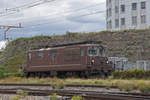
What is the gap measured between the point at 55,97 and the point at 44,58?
21.7 meters

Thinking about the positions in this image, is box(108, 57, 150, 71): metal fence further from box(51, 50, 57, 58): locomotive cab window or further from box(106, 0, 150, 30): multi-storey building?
box(106, 0, 150, 30): multi-storey building

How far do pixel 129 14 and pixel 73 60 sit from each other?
146 feet

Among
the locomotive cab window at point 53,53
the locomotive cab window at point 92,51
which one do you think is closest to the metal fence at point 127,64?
the locomotive cab window at point 92,51

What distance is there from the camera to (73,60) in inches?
1178

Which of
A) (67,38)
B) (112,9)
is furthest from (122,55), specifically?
(112,9)

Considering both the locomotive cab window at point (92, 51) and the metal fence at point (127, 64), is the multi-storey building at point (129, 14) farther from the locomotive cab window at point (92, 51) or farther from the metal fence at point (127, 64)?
the locomotive cab window at point (92, 51)

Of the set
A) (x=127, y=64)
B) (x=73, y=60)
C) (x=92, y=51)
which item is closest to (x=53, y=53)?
(x=73, y=60)

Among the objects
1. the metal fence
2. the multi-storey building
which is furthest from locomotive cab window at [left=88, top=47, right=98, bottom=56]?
the multi-storey building

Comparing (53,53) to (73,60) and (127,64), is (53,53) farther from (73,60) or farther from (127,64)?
(127,64)

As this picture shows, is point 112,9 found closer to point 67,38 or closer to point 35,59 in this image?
point 67,38

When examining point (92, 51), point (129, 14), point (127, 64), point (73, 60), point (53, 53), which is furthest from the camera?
point (129, 14)

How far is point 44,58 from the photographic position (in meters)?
33.8

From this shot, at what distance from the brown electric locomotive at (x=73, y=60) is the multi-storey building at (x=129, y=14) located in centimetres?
3776

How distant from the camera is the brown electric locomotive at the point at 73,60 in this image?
28500 mm
